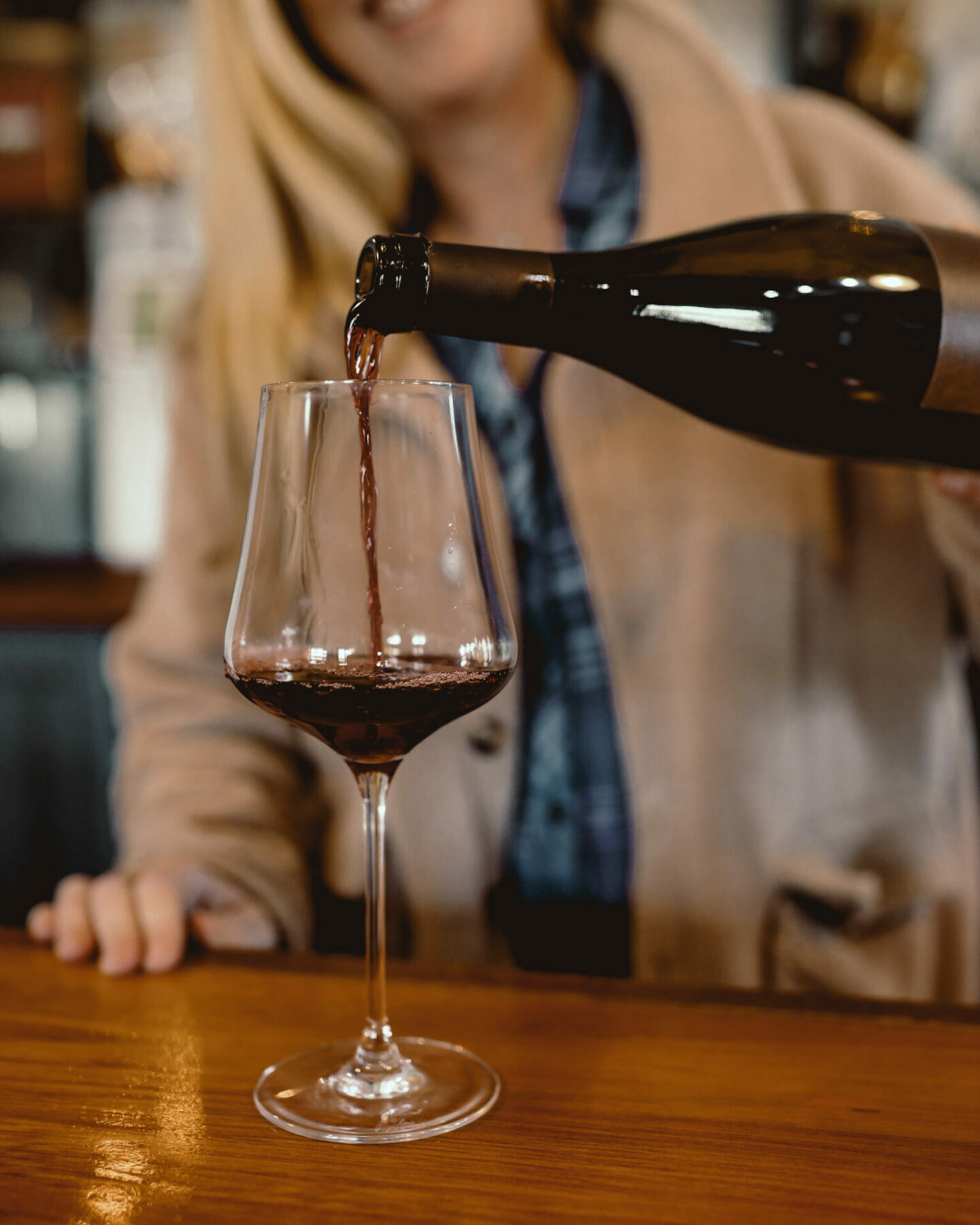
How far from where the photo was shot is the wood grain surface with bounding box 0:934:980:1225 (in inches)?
16.2

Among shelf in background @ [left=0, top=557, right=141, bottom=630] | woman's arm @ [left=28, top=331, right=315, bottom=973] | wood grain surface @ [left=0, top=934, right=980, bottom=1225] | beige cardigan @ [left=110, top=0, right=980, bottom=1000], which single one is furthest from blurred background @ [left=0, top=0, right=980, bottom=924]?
wood grain surface @ [left=0, top=934, right=980, bottom=1225]

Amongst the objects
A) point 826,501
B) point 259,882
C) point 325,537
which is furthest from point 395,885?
point 325,537

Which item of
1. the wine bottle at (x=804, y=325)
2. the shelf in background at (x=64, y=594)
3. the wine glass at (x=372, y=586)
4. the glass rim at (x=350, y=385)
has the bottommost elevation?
the shelf in background at (x=64, y=594)

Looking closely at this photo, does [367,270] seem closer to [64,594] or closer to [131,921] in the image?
[131,921]

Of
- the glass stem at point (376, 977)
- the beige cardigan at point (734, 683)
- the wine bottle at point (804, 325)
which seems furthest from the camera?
the beige cardigan at point (734, 683)

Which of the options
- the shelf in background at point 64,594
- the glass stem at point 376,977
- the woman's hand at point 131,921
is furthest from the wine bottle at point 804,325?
the shelf in background at point 64,594

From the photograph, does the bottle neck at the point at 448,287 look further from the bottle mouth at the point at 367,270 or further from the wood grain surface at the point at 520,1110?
the wood grain surface at the point at 520,1110

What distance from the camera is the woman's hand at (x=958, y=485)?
0.71 m

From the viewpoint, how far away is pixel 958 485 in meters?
0.72

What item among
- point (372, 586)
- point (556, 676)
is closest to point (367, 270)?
point (372, 586)

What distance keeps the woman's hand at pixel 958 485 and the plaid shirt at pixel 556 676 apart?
33cm

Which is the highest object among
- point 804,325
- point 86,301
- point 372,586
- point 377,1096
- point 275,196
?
point 86,301

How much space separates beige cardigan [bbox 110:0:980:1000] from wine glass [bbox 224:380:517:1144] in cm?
43

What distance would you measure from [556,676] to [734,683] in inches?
5.7
